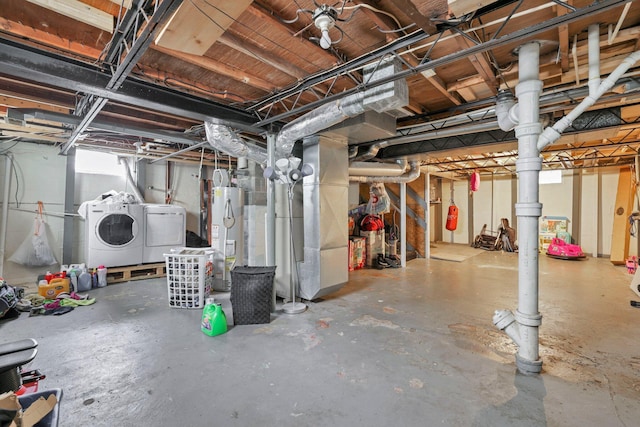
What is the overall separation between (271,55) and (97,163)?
508 cm

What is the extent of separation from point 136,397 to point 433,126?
4236mm

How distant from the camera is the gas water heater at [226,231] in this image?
14.9 feet

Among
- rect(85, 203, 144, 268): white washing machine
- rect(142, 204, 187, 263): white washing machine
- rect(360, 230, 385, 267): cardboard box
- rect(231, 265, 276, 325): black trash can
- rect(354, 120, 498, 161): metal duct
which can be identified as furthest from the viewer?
rect(360, 230, 385, 267): cardboard box

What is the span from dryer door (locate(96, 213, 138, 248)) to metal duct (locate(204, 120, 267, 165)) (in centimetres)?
262

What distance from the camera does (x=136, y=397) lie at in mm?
1959

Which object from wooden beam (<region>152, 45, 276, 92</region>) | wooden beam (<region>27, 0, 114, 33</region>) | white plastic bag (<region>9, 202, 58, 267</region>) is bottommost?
white plastic bag (<region>9, 202, 58, 267</region>)


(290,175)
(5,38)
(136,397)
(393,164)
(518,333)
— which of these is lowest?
(136,397)

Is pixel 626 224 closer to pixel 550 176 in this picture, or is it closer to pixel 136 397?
pixel 550 176

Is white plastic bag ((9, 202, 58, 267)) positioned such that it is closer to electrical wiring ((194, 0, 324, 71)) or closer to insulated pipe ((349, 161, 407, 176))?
electrical wiring ((194, 0, 324, 71))

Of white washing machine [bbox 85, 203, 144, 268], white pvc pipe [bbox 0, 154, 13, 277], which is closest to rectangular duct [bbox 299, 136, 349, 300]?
white washing machine [bbox 85, 203, 144, 268]

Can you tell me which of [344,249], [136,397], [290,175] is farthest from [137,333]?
[344,249]

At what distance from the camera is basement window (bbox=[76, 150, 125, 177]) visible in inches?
211

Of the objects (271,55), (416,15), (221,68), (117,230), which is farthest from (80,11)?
(117,230)

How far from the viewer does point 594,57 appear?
2.09 m
